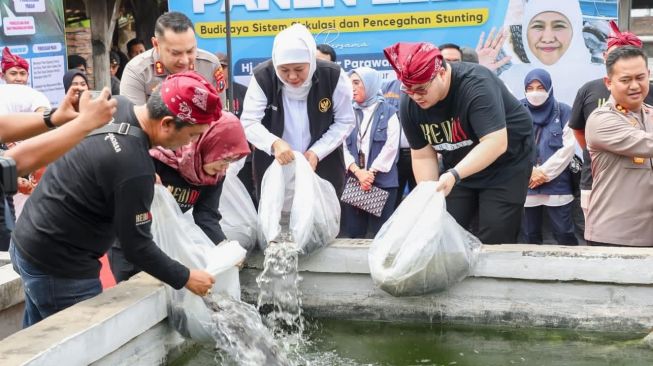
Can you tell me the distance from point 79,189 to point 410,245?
1636 mm

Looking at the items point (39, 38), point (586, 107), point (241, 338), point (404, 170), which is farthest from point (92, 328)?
point (39, 38)

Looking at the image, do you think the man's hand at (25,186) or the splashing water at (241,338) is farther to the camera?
the man's hand at (25,186)

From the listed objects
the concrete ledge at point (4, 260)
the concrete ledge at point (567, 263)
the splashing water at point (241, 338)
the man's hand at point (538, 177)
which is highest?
the man's hand at point (538, 177)

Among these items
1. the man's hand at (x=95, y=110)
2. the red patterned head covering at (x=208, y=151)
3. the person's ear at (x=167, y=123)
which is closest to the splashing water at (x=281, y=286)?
the red patterned head covering at (x=208, y=151)

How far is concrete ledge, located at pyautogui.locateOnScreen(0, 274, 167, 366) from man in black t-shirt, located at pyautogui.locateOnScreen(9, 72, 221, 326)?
165 millimetres

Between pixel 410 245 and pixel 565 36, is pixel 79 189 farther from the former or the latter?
pixel 565 36

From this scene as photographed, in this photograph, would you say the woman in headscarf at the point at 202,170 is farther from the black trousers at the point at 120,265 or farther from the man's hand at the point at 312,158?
the man's hand at the point at 312,158

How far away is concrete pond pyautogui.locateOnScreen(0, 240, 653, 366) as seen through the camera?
3762 millimetres

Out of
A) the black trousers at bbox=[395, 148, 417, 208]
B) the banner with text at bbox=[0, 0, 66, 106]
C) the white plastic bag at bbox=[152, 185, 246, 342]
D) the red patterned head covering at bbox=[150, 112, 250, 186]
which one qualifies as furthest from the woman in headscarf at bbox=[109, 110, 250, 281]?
the banner with text at bbox=[0, 0, 66, 106]

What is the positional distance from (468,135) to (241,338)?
59.6 inches

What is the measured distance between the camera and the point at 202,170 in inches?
147

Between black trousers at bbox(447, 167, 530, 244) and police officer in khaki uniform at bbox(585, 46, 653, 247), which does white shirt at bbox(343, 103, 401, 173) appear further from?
police officer in khaki uniform at bbox(585, 46, 653, 247)

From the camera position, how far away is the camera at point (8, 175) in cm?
237

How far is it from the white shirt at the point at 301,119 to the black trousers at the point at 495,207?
0.75 meters
